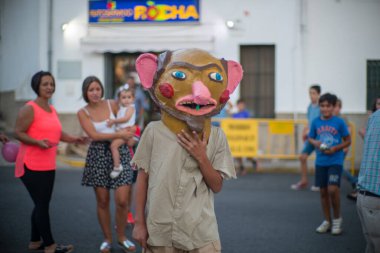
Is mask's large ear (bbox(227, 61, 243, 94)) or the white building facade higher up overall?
the white building facade

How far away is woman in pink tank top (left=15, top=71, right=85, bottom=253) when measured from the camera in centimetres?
568

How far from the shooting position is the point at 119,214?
6023 mm

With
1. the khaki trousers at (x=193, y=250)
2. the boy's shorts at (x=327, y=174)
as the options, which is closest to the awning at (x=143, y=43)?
the boy's shorts at (x=327, y=174)

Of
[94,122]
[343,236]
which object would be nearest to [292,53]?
[343,236]

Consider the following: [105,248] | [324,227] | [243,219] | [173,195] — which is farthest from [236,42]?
[173,195]

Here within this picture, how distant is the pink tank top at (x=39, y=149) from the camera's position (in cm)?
570

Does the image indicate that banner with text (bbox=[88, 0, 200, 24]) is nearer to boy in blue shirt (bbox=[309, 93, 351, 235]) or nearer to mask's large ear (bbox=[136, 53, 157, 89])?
boy in blue shirt (bbox=[309, 93, 351, 235])

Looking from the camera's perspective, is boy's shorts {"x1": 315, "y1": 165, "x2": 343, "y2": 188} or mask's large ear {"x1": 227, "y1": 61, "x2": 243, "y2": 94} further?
boy's shorts {"x1": 315, "y1": 165, "x2": 343, "y2": 188}

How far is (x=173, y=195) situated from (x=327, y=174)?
4.09 meters

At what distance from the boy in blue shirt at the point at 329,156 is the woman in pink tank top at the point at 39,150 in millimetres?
3316

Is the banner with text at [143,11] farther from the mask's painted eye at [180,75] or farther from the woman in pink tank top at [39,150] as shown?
the mask's painted eye at [180,75]

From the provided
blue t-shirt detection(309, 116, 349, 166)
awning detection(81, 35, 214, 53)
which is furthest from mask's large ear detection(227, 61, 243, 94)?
awning detection(81, 35, 214, 53)

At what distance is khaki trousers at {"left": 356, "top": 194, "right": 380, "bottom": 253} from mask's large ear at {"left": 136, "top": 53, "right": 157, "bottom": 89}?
1.82m

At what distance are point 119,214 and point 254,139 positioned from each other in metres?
7.19
